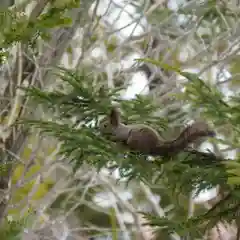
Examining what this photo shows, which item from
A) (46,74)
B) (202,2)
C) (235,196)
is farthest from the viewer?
(202,2)

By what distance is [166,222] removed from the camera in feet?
1.09

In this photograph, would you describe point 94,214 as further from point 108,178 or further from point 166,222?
point 166,222

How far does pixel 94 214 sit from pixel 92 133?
0.63 meters

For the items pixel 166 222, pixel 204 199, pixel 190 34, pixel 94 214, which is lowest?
pixel 94 214

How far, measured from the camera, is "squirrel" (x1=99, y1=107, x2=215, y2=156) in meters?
0.30

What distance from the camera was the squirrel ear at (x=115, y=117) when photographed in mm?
338

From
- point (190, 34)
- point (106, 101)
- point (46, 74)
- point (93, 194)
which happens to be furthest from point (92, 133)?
point (93, 194)

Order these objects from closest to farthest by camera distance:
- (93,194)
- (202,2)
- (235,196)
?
(235,196), (202,2), (93,194)

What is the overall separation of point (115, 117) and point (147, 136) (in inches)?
1.3

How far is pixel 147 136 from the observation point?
318 millimetres

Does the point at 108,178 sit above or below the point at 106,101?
below

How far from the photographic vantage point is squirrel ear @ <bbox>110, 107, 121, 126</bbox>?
34 centimetres

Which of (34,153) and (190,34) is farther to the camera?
(190,34)

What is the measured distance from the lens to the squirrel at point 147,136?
30 centimetres
